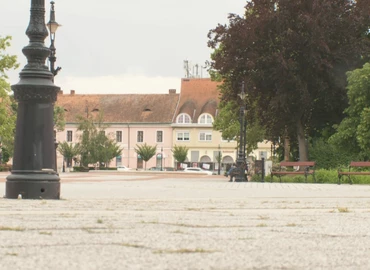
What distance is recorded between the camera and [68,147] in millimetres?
96688

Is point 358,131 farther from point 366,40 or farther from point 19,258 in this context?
point 19,258

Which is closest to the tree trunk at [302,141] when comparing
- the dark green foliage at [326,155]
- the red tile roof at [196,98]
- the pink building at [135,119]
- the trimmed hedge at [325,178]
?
the dark green foliage at [326,155]

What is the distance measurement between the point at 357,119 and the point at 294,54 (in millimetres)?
4843

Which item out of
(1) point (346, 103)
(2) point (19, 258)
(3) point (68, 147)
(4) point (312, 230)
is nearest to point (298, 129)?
(1) point (346, 103)

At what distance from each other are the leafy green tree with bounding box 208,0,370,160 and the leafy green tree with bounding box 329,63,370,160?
1.62 meters

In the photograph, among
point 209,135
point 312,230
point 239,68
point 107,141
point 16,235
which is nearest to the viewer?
point 16,235

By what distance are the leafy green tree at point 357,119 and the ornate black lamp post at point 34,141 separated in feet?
96.9

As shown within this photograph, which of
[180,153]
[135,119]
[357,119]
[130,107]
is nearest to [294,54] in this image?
[357,119]

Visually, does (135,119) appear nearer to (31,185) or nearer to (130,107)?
(130,107)

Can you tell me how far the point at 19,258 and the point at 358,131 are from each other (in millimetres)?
38708

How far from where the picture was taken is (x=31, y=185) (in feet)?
48.8

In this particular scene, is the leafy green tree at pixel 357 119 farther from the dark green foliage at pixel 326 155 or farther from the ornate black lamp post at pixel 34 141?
the ornate black lamp post at pixel 34 141

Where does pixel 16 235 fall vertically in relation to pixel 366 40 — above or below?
below

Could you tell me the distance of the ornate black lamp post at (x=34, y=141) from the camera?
586 inches
